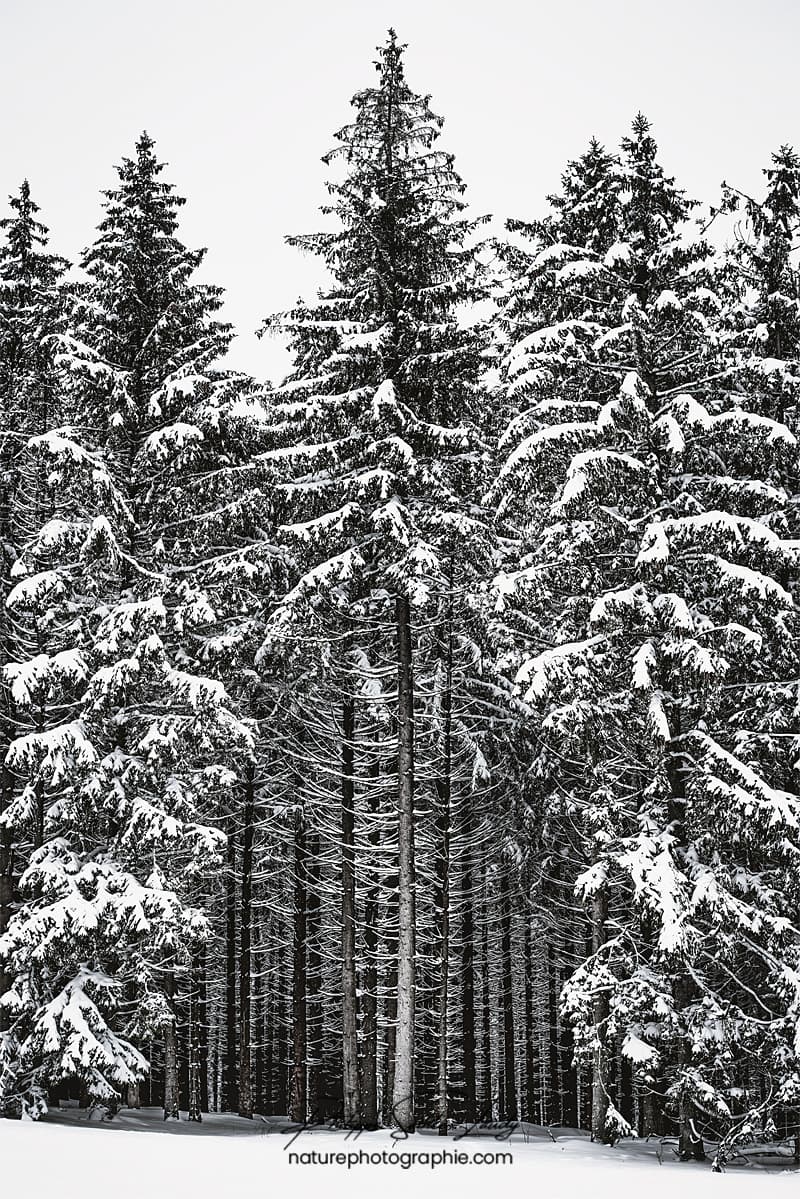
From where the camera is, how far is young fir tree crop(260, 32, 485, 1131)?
17750 millimetres

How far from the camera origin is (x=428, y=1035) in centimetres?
2841

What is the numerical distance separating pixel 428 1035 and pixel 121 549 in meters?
17.8

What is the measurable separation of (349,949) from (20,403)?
11981 mm

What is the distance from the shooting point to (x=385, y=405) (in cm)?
1784

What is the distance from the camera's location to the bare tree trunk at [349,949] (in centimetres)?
1847

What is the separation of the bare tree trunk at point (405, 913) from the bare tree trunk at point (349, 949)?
1.42m

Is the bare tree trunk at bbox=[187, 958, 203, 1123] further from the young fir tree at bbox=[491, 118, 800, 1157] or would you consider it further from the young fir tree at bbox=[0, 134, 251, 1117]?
the young fir tree at bbox=[491, 118, 800, 1157]

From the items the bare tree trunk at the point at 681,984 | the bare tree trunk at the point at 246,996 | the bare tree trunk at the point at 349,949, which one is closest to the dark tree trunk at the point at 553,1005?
the bare tree trunk at the point at 246,996

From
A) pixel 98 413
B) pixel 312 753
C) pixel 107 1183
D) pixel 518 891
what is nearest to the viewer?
pixel 107 1183

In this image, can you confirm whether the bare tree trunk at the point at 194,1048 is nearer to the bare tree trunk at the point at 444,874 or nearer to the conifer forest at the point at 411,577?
the conifer forest at the point at 411,577

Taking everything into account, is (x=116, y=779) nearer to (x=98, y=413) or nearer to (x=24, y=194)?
(x=98, y=413)

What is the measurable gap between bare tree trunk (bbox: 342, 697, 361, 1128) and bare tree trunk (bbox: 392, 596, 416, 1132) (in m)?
1.42

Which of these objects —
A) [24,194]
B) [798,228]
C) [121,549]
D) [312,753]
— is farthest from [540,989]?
[24,194]

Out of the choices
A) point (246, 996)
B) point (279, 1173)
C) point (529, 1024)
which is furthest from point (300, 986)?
point (279, 1173)
